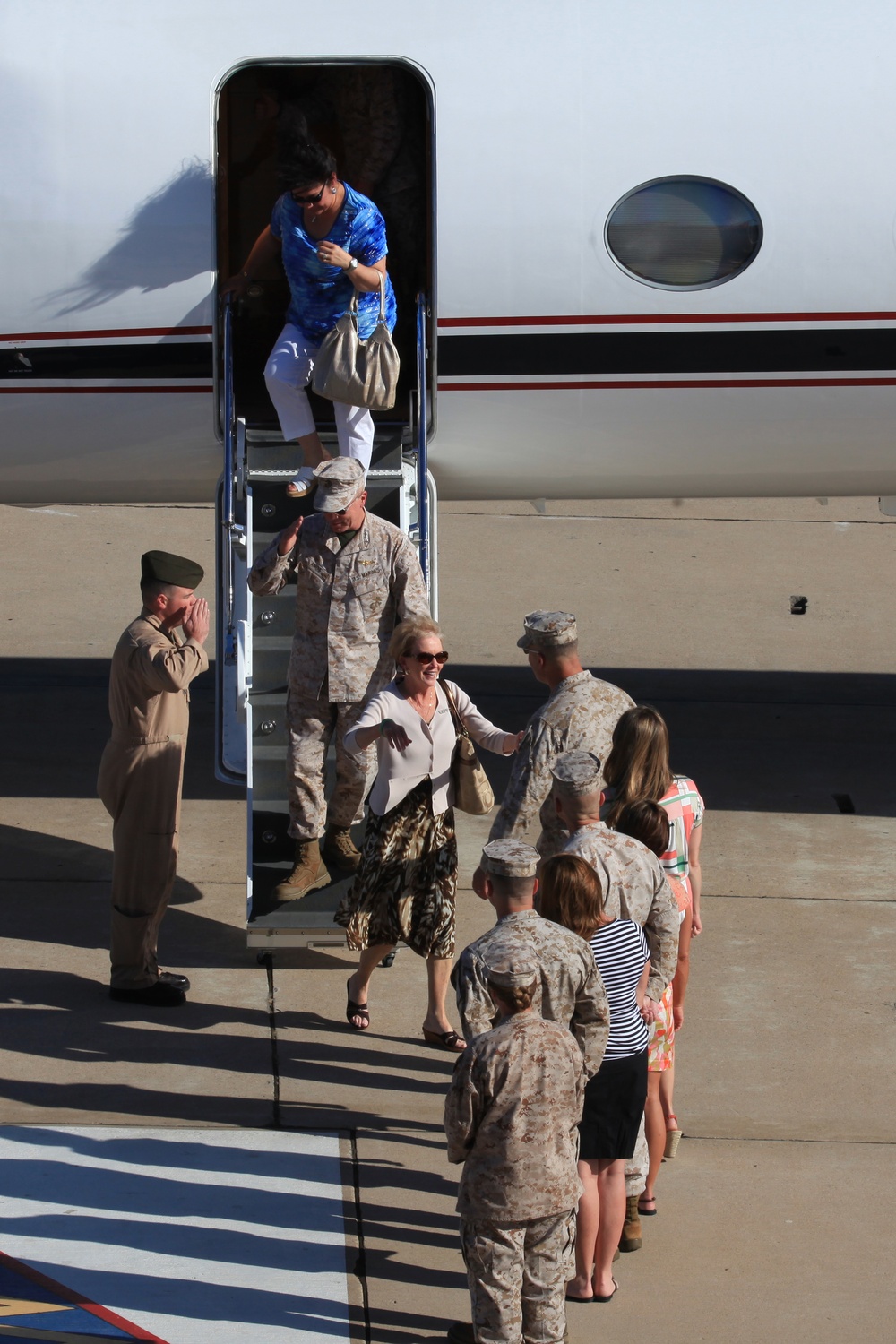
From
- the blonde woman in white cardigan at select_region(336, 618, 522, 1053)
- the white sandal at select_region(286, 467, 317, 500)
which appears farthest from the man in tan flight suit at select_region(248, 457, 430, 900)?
the blonde woman in white cardigan at select_region(336, 618, 522, 1053)

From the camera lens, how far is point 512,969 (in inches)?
166

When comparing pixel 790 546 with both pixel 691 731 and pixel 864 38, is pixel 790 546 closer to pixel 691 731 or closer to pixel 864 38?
pixel 691 731

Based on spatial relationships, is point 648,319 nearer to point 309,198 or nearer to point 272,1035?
point 309,198

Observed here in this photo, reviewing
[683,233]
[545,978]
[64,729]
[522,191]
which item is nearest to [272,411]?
[522,191]

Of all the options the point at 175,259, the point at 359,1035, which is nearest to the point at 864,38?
the point at 175,259

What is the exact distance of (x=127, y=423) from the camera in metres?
8.52

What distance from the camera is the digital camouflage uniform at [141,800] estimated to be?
22.5 feet

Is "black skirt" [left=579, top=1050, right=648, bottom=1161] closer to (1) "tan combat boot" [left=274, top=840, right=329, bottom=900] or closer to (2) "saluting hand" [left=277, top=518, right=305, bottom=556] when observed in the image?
(1) "tan combat boot" [left=274, top=840, right=329, bottom=900]

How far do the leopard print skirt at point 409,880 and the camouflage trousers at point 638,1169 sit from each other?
139 cm

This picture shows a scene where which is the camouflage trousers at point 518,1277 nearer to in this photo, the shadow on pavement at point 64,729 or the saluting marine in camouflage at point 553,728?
the saluting marine in camouflage at point 553,728

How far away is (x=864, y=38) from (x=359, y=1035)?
5.38m

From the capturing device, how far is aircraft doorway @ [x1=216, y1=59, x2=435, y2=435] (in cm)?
871

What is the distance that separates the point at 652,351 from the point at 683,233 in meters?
0.60

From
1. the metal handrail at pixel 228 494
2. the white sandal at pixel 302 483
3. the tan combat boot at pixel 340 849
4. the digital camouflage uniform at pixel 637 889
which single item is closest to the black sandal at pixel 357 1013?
the tan combat boot at pixel 340 849
